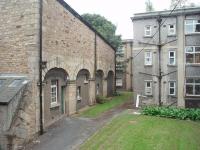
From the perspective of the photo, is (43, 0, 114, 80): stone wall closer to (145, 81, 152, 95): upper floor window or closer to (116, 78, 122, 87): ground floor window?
(145, 81, 152, 95): upper floor window

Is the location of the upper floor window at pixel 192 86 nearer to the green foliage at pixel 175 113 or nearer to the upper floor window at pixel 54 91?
the green foliage at pixel 175 113

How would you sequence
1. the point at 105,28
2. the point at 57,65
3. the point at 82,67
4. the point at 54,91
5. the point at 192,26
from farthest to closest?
the point at 105,28 → the point at 192,26 → the point at 82,67 → the point at 54,91 → the point at 57,65

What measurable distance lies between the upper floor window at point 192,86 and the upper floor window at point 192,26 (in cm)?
467

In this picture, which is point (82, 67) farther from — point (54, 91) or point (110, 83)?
point (110, 83)

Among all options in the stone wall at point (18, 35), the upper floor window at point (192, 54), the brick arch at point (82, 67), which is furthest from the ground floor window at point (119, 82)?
the stone wall at point (18, 35)

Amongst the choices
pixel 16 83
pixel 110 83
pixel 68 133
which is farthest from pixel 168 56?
pixel 16 83

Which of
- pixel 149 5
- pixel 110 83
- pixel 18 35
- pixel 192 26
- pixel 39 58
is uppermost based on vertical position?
pixel 149 5

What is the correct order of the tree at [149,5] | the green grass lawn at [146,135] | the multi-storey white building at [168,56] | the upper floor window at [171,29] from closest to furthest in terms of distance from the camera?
the green grass lawn at [146,135] → the multi-storey white building at [168,56] → the upper floor window at [171,29] → the tree at [149,5]

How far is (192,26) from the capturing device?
25.3m

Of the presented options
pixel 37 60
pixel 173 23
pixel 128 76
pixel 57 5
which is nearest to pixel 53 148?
pixel 37 60

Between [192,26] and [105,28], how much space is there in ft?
51.1

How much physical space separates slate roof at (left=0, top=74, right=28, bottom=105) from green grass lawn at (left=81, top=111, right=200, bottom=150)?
186 inches

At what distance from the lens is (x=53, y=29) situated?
18.0 metres

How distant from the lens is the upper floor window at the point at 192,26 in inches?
991
